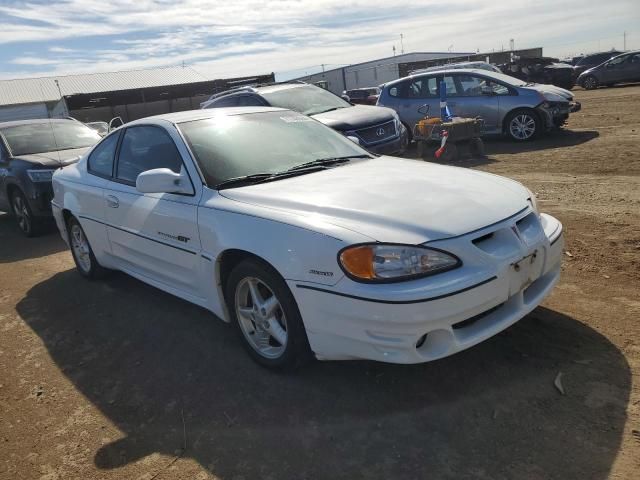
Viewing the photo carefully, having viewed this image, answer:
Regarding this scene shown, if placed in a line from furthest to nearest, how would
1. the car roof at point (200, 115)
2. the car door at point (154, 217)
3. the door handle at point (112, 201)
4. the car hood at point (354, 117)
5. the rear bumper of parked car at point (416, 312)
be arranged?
the car hood at point (354, 117), the door handle at point (112, 201), the car roof at point (200, 115), the car door at point (154, 217), the rear bumper of parked car at point (416, 312)

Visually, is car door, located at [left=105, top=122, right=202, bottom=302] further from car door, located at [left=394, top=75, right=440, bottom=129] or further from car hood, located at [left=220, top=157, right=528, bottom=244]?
car door, located at [left=394, top=75, right=440, bottom=129]

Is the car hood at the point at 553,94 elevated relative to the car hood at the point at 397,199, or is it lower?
lower

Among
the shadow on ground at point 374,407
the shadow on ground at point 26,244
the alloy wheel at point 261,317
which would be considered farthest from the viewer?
the shadow on ground at point 26,244

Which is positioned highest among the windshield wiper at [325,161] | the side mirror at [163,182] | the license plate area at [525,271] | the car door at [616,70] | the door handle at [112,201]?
the side mirror at [163,182]

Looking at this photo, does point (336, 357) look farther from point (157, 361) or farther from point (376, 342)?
point (157, 361)

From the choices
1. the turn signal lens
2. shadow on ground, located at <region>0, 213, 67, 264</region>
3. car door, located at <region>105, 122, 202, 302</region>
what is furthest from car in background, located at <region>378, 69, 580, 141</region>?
the turn signal lens

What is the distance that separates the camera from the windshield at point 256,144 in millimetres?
3807

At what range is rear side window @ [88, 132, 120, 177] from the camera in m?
4.92

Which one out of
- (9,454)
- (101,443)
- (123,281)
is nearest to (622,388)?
(101,443)

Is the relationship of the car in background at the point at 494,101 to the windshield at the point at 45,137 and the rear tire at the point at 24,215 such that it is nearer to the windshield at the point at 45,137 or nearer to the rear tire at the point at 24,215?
the windshield at the point at 45,137

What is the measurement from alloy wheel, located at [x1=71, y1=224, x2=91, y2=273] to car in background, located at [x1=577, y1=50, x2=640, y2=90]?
82.6 ft

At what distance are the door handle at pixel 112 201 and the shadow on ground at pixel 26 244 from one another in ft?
9.76

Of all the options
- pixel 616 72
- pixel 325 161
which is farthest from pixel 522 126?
pixel 616 72

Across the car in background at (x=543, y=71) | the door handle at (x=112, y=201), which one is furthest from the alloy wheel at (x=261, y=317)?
the car in background at (x=543, y=71)
